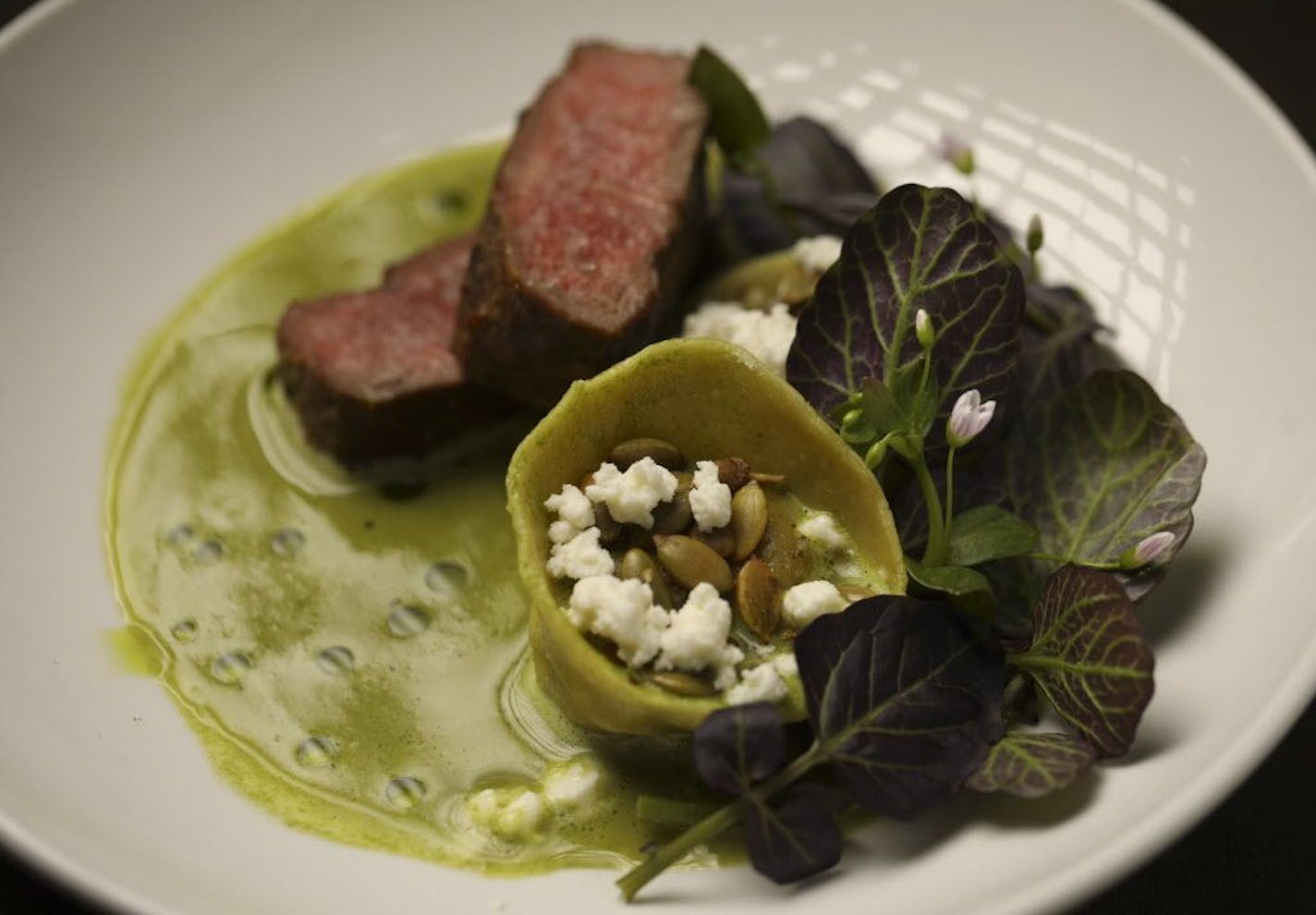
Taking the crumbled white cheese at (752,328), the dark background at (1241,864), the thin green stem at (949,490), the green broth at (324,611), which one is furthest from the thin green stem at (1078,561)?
the green broth at (324,611)

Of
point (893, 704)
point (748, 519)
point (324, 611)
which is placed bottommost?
point (324, 611)

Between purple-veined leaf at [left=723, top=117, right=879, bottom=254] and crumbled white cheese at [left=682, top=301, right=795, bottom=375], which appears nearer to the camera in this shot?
crumbled white cheese at [left=682, top=301, right=795, bottom=375]

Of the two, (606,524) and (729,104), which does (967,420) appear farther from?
(729,104)

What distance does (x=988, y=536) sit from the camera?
257cm

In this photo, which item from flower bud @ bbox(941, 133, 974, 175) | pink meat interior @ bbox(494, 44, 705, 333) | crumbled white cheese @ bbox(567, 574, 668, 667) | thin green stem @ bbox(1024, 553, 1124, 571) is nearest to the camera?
crumbled white cheese @ bbox(567, 574, 668, 667)

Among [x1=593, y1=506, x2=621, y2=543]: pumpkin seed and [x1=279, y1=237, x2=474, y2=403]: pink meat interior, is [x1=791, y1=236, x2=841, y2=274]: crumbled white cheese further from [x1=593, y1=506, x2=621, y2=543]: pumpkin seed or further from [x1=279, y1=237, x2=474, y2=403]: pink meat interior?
[x1=593, y1=506, x2=621, y2=543]: pumpkin seed

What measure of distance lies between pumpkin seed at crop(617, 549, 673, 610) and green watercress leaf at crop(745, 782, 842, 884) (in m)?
0.35

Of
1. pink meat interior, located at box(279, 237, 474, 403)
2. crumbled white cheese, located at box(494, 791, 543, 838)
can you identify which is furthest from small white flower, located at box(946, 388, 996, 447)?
pink meat interior, located at box(279, 237, 474, 403)

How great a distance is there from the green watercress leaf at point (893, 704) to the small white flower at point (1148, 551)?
0.35 meters

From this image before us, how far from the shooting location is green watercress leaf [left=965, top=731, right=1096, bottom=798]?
2.31 m

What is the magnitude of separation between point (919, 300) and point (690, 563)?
62cm

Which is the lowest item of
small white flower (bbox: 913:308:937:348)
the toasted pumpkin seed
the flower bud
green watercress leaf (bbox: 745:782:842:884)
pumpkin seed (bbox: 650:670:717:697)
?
green watercress leaf (bbox: 745:782:842:884)

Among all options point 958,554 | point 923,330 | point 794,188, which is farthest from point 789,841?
point 794,188

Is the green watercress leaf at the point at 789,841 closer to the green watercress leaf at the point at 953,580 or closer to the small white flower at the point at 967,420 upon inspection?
the green watercress leaf at the point at 953,580
